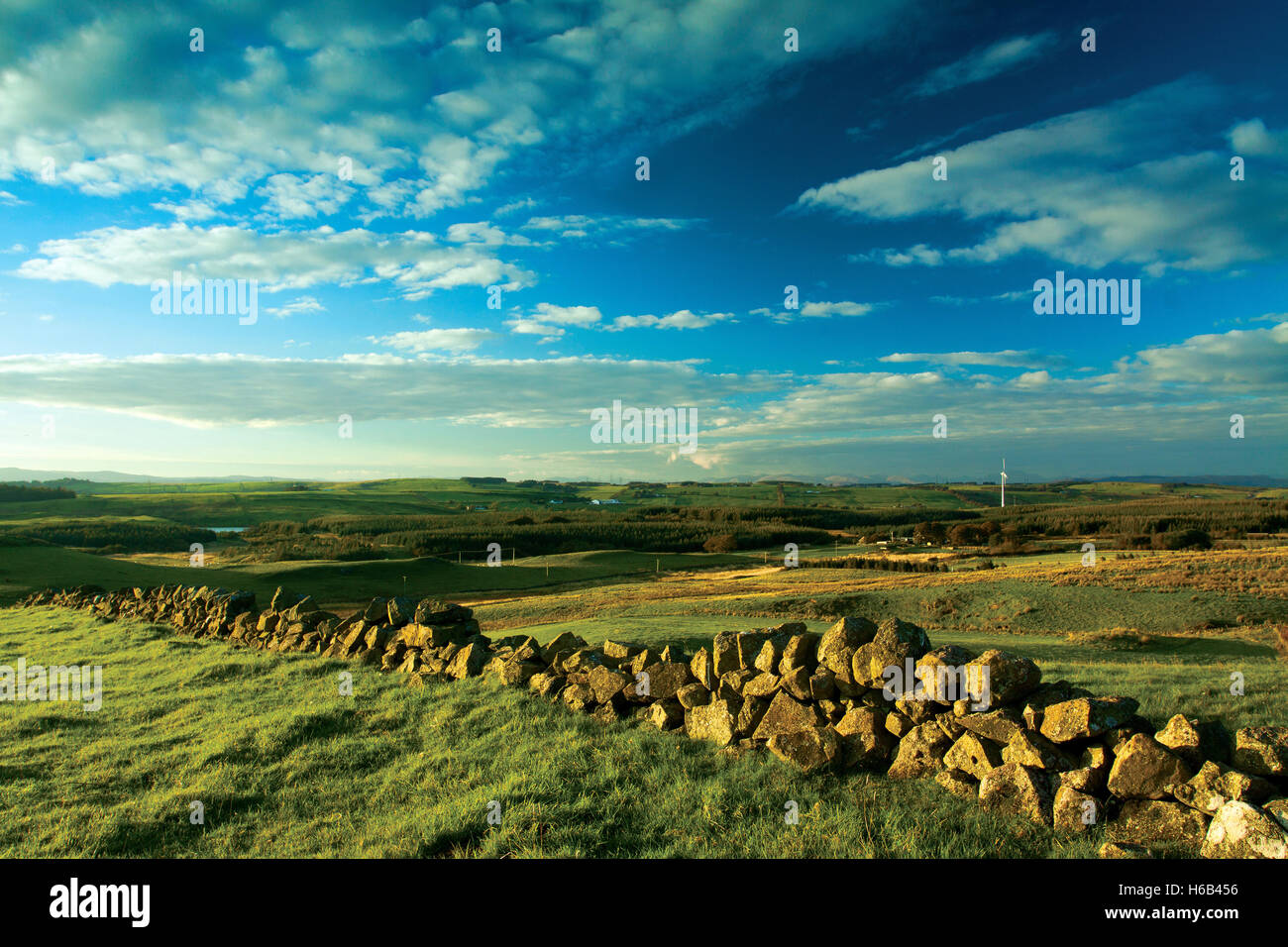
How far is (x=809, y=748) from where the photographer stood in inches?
248

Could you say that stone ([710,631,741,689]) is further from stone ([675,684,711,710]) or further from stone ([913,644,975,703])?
stone ([913,644,975,703])

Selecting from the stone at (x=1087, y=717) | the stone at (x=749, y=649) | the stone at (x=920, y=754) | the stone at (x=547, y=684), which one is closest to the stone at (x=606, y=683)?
the stone at (x=547, y=684)

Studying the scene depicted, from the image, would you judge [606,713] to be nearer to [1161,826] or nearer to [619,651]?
[619,651]

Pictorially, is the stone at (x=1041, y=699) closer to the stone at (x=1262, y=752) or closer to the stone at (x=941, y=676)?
the stone at (x=941, y=676)

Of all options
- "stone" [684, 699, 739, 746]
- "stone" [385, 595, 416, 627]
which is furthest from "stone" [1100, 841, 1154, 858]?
"stone" [385, 595, 416, 627]

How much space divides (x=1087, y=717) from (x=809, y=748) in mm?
2347

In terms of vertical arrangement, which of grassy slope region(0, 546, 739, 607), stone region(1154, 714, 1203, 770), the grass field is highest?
stone region(1154, 714, 1203, 770)

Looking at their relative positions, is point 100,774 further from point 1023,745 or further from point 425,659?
point 1023,745

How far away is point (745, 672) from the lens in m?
7.49

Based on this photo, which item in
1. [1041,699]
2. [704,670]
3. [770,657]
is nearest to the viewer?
[1041,699]

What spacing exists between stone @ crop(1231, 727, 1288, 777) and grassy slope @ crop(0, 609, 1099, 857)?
132 centimetres

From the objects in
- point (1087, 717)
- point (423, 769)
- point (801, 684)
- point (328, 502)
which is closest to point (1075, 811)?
point (1087, 717)

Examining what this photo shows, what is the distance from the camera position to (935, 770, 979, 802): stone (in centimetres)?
551
